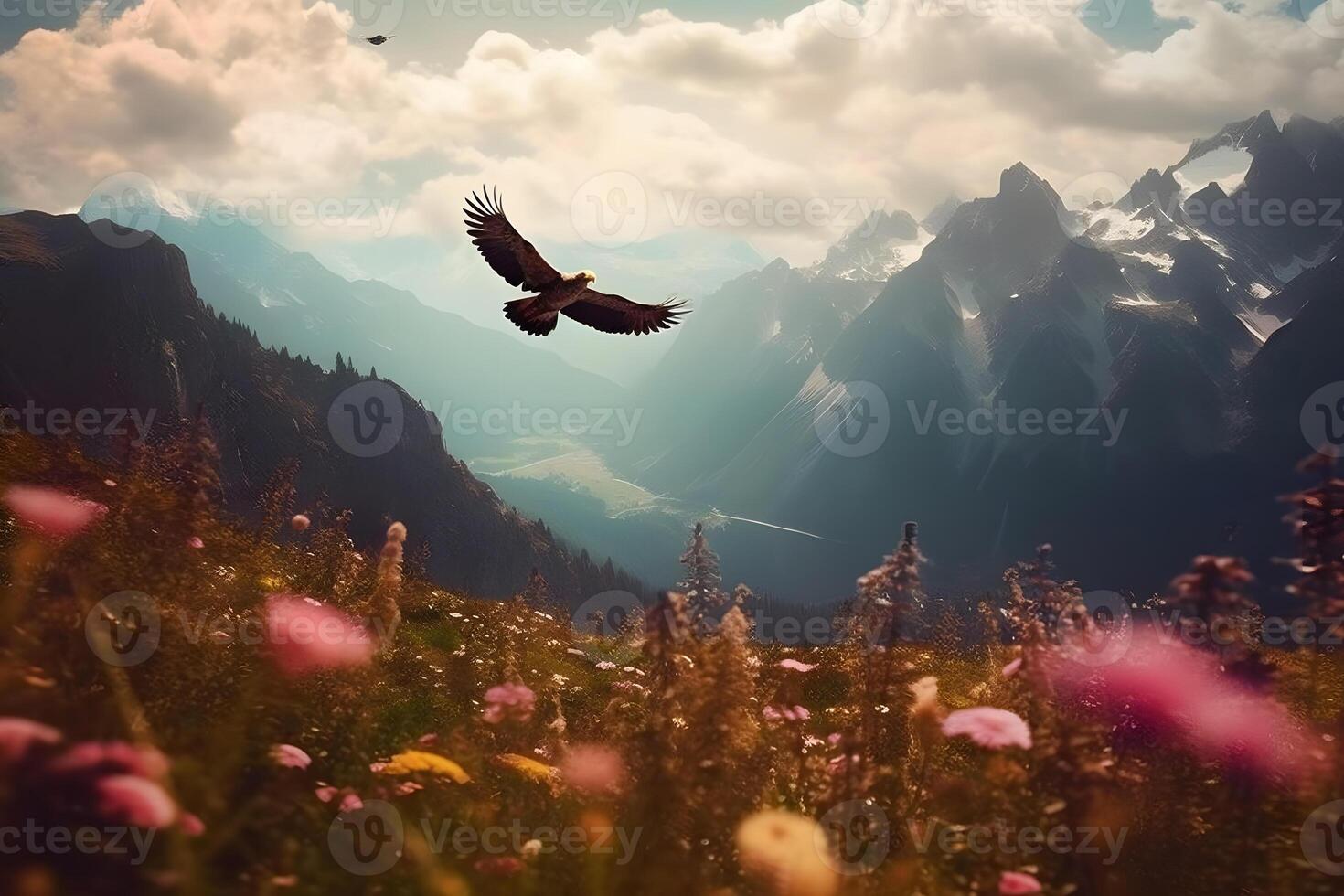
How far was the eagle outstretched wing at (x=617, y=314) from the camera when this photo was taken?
41.2 ft

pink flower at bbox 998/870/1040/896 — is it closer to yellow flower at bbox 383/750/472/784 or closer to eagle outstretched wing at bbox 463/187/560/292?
yellow flower at bbox 383/750/472/784

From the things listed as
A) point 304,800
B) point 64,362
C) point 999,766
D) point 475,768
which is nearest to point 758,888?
point 999,766

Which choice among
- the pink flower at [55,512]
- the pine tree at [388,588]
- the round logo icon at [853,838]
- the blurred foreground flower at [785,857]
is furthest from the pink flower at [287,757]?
the round logo icon at [853,838]

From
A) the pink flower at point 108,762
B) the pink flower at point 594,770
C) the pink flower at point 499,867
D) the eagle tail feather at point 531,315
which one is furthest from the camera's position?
the eagle tail feather at point 531,315

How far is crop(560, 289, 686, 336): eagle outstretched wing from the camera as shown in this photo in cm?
1257

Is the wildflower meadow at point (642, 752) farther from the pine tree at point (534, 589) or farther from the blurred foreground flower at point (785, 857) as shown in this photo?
the pine tree at point (534, 589)

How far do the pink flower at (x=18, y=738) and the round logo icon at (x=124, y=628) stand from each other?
2219 mm

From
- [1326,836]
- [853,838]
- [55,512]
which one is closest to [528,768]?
[853,838]

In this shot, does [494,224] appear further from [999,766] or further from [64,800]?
[999,766]

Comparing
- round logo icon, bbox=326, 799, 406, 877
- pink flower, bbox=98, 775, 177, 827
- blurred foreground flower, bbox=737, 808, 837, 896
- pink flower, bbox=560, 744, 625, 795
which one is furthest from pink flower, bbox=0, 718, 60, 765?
blurred foreground flower, bbox=737, 808, 837, 896

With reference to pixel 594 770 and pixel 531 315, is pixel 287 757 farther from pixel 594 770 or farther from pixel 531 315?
pixel 531 315

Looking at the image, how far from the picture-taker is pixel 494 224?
11.2m

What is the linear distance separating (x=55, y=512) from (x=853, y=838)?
29.0 feet

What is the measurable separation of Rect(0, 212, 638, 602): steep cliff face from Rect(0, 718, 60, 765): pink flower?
9577 cm
